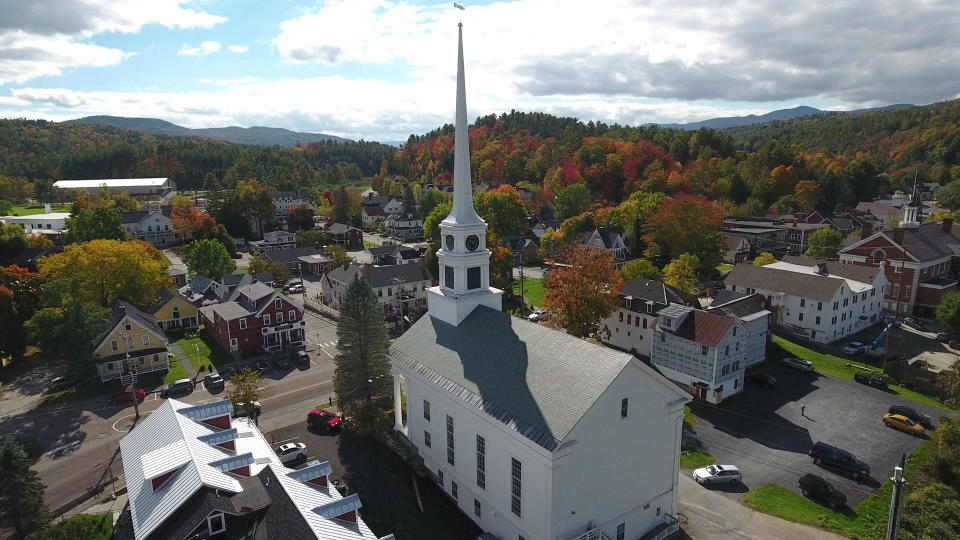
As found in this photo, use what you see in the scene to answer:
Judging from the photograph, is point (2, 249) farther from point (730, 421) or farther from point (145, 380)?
point (730, 421)

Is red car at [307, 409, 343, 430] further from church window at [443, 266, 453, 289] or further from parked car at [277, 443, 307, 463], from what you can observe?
church window at [443, 266, 453, 289]

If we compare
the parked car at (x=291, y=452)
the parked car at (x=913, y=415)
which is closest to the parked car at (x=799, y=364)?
the parked car at (x=913, y=415)

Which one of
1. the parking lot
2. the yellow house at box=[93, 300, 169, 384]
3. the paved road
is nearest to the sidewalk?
the parking lot

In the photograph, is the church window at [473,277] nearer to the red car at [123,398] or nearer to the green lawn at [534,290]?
the red car at [123,398]

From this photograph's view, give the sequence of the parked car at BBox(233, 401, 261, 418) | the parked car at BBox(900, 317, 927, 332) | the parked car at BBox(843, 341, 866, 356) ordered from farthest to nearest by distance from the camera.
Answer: the parked car at BBox(900, 317, 927, 332) < the parked car at BBox(843, 341, 866, 356) < the parked car at BBox(233, 401, 261, 418)

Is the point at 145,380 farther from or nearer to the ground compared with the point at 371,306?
nearer to the ground

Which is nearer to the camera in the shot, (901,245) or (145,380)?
(145,380)

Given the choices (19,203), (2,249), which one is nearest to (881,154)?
(2,249)
